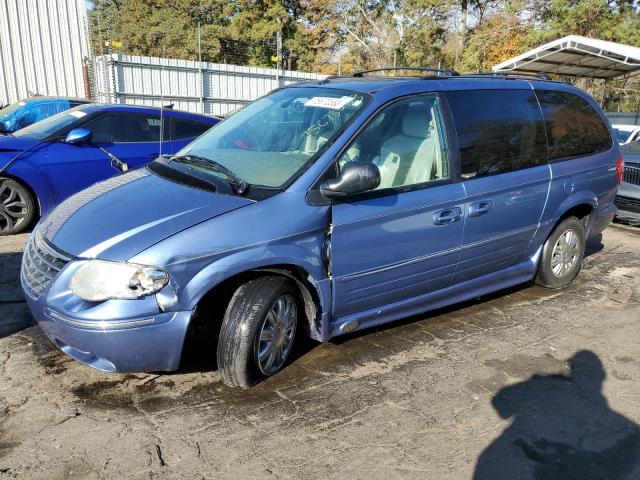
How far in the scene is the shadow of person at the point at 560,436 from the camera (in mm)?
2613

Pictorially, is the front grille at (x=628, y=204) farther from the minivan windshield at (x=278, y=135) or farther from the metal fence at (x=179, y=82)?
the metal fence at (x=179, y=82)

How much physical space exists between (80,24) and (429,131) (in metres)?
13.9

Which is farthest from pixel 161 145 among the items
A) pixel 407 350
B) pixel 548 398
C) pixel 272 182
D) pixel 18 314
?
pixel 548 398

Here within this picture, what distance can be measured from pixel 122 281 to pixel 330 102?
6.05ft

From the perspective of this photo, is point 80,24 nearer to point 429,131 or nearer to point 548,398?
point 429,131

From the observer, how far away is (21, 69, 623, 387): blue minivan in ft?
9.02

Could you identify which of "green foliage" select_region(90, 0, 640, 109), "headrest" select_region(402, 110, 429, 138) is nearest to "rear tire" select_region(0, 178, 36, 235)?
"headrest" select_region(402, 110, 429, 138)

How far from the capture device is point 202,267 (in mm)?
2771

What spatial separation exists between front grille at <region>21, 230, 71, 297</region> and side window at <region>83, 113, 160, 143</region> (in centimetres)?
339

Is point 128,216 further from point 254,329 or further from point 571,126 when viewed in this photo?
point 571,126

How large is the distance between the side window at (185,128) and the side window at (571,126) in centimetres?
417

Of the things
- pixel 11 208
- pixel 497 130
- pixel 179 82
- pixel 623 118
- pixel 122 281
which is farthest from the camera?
pixel 623 118

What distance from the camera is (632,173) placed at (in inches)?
301

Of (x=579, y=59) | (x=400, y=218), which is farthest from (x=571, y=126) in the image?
(x=579, y=59)
